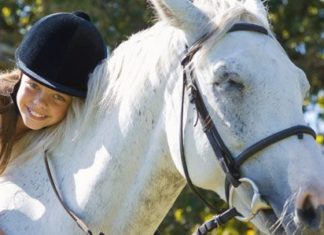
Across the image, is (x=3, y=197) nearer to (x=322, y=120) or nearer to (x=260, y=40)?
(x=260, y=40)

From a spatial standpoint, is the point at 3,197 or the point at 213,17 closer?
the point at 213,17

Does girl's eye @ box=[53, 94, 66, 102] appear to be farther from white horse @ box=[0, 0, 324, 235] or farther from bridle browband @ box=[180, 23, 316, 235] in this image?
bridle browband @ box=[180, 23, 316, 235]

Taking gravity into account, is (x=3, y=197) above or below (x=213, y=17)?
below

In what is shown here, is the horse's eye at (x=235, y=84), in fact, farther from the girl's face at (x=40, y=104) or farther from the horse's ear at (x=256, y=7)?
the girl's face at (x=40, y=104)

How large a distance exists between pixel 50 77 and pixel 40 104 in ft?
0.42

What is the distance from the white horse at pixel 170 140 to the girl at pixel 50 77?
3.4 inches

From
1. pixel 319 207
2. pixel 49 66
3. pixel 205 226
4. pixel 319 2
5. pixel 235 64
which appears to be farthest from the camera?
pixel 319 2

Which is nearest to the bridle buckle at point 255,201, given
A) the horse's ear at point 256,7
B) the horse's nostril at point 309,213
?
the horse's nostril at point 309,213

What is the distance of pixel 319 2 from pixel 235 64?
20.8ft

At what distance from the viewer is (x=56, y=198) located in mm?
3992

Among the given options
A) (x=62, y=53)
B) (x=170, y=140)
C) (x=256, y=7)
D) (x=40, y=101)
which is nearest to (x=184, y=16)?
(x=256, y=7)

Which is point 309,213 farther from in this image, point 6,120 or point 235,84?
point 6,120

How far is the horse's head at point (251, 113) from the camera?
11.2 ft

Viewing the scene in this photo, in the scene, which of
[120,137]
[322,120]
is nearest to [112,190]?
[120,137]
